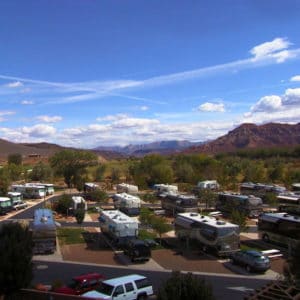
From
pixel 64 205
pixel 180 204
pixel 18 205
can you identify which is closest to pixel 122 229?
pixel 180 204

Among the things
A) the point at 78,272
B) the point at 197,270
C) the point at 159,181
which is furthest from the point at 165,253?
the point at 159,181

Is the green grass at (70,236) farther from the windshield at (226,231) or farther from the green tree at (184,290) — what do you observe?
the green tree at (184,290)

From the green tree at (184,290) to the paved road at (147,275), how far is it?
12007mm

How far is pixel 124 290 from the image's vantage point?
870 inches

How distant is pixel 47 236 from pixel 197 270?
466 inches

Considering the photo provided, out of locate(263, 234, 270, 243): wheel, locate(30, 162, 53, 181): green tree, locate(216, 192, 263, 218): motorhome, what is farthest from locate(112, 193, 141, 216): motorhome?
locate(30, 162, 53, 181): green tree

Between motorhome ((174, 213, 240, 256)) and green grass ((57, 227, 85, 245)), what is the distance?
9667mm

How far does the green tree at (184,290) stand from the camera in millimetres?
12398

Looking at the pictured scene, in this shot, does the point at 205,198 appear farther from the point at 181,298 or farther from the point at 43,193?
the point at 181,298

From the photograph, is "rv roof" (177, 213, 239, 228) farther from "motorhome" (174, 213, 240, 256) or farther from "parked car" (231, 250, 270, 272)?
"parked car" (231, 250, 270, 272)

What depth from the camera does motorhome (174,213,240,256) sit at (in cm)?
3366

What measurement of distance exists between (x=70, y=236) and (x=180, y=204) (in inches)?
562

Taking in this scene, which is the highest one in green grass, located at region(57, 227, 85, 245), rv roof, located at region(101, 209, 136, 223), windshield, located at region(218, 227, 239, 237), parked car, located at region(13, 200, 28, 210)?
rv roof, located at region(101, 209, 136, 223)

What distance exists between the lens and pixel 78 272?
29938 millimetres
